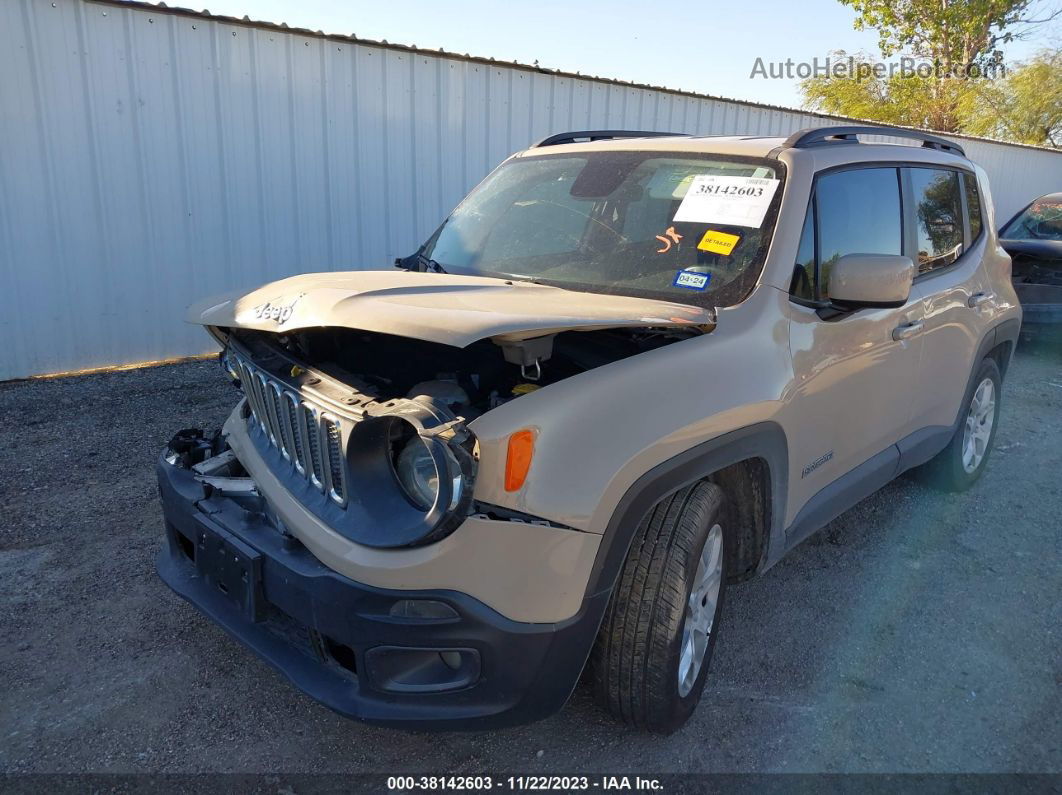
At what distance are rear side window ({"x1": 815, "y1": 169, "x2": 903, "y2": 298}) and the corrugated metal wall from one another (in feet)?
19.0

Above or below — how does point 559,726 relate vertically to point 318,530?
below

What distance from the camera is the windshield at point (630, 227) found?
9.48 ft

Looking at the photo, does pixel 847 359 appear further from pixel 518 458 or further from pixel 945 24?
pixel 945 24

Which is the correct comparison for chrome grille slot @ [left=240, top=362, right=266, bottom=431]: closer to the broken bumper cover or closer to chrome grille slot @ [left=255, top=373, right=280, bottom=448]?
chrome grille slot @ [left=255, top=373, right=280, bottom=448]

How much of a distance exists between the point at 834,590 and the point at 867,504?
1147mm

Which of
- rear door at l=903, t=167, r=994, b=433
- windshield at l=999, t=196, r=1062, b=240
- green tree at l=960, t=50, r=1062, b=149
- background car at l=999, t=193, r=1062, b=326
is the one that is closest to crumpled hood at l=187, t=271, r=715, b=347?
rear door at l=903, t=167, r=994, b=433

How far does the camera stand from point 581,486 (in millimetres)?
2047

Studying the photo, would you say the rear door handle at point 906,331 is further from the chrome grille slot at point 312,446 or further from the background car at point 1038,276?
the background car at point 1038,276

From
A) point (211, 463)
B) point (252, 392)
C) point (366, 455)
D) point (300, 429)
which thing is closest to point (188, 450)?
point (211, 463)

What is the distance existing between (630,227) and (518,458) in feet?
4.88

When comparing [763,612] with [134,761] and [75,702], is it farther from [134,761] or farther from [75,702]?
[75,702]

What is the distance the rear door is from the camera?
12.2 ft

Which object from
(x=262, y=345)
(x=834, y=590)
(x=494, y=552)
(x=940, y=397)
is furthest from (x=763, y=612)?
(x=262, y=345)

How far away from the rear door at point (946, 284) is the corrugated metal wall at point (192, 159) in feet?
18.4
